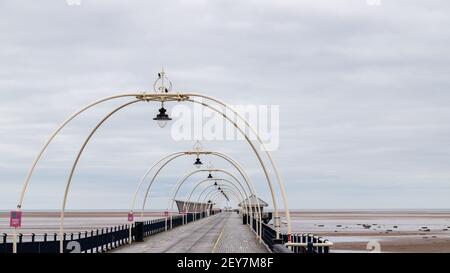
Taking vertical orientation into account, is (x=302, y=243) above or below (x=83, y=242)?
above

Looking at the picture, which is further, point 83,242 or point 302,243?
point 83,242

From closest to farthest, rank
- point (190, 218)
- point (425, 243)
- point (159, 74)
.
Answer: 1. point (159, 74)
2. point (425, 243)
3. point (190, 218)

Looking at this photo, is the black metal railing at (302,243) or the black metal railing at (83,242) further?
the black metal railing at (83,242)

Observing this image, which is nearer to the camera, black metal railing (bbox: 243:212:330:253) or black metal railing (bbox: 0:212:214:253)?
black metal railing (bbox: 243:212:330:253)
